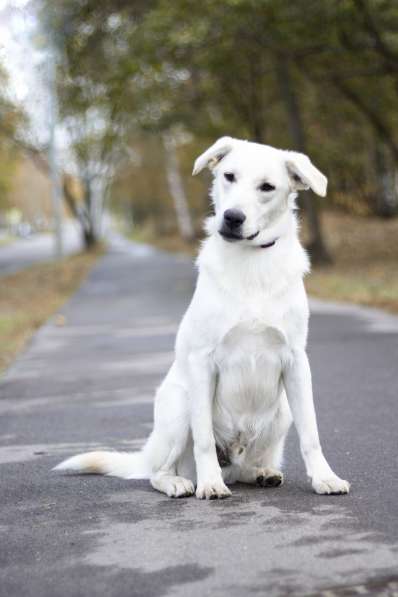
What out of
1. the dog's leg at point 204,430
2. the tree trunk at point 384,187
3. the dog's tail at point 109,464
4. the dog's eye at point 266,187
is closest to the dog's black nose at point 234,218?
the dog's eye at point 266,187

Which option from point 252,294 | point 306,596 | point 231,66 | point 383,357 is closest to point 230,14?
point 231,66

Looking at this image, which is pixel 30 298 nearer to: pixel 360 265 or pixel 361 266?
pixel 361 266

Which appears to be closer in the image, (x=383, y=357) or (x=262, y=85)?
(x=383, y=357)

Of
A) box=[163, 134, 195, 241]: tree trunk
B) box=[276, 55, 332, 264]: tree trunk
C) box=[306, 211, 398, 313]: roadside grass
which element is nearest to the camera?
box=[306, 211, 398, 313]: roadside grass

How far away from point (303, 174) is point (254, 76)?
25442 millimetres

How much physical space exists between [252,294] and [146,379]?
4.99 meters

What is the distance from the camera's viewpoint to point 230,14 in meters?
20.2

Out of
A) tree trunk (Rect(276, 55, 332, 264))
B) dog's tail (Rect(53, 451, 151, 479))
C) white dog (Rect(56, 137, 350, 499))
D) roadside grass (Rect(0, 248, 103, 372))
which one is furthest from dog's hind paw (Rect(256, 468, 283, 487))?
tree trunk (Rect(276, 55, 332, 264))

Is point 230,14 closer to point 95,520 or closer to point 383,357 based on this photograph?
point 383,357

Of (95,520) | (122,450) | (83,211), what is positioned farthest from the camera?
(83,211)

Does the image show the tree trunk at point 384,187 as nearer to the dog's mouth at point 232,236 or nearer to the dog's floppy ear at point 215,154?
the dog's floppy ear at point 215,154

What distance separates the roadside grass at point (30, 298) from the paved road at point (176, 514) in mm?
3411

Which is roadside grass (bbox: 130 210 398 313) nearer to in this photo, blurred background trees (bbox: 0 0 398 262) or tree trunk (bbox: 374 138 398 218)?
tree trunk (bbox: 374 138 398 218)

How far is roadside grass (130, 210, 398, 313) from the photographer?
17.0 m
